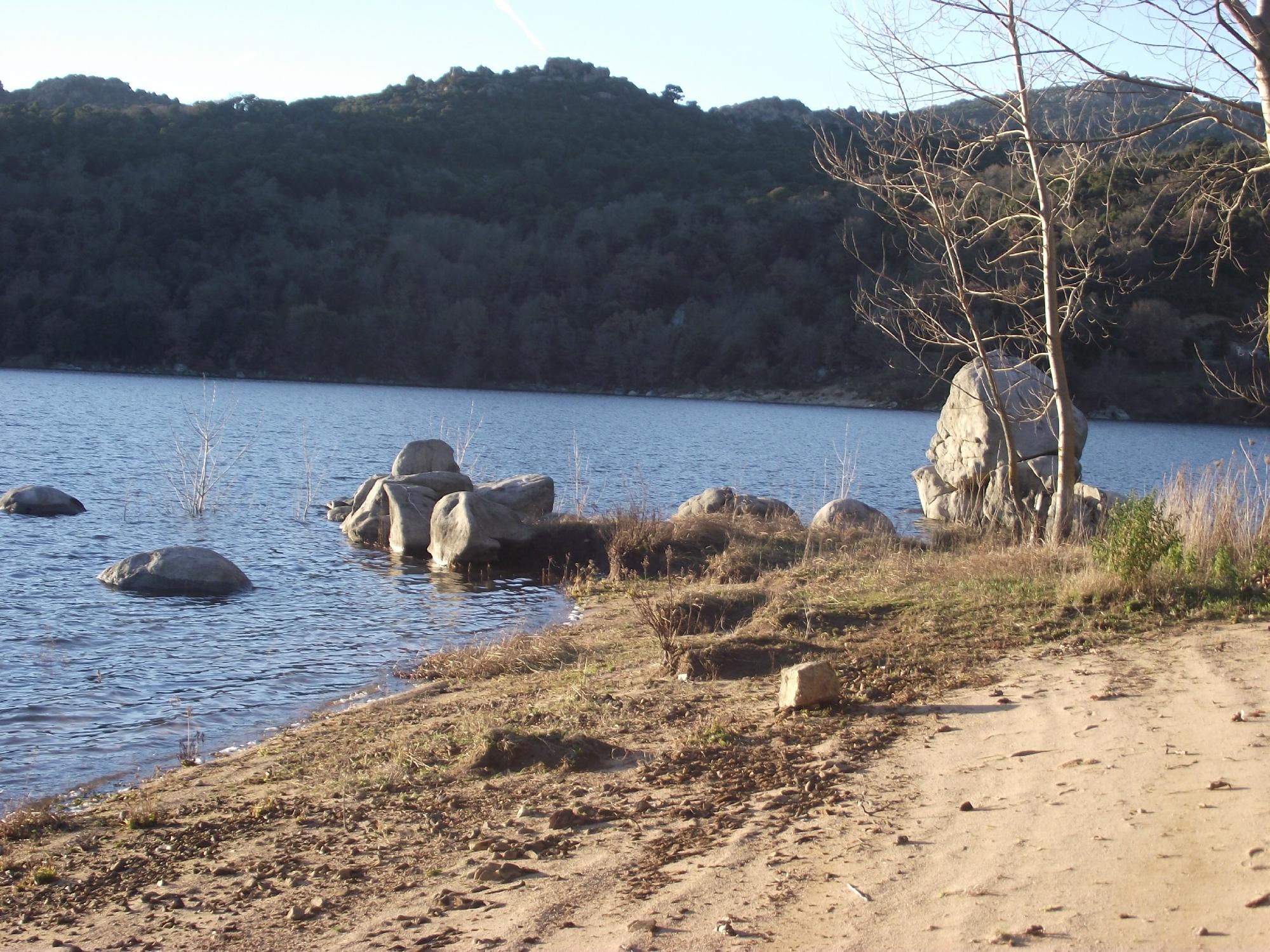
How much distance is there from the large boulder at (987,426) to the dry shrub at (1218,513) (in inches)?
235

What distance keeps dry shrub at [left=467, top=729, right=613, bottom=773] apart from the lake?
2.63 m

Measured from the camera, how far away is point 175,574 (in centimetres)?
1409

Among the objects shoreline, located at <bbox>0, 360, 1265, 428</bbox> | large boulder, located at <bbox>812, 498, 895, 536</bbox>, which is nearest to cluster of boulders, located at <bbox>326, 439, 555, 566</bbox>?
large boulder, located at <bbox>812, 498, 895, 536</bbox>

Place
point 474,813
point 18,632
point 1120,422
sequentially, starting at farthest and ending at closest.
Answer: point 1120,422 → point 18,632 → point 474,813

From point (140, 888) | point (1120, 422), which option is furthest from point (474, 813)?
point (1120, 422)

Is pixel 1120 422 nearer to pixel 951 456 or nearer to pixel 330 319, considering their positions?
pixel 951 456

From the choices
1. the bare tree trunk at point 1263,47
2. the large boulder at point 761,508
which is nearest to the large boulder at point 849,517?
the large boulder at point 761,508

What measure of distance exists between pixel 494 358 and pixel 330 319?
12703mm

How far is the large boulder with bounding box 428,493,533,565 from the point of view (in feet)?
56.6

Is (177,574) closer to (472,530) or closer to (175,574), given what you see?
(175,574)

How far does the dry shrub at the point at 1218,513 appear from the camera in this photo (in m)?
9.20

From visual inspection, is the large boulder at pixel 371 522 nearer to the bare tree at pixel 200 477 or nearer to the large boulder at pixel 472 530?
the large boulder at pixel 472 530

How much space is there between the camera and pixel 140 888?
5008 mm

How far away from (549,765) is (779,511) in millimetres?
13397
